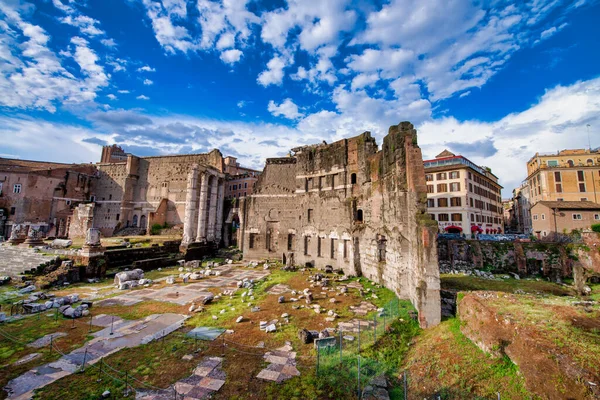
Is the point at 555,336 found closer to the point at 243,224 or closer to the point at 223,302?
the point at 223,302

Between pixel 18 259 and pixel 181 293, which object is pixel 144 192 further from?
pixel 181 293

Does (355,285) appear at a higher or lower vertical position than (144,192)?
lower

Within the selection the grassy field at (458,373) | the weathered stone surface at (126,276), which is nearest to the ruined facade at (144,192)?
the weathered stone surface at (126,276)

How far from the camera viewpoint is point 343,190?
21078mm

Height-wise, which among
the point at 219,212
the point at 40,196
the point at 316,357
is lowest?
the point at 316,357

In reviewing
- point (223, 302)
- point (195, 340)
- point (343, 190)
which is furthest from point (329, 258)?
point (195, 340)

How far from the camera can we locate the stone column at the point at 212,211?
32031 mm

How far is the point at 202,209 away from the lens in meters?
30.6

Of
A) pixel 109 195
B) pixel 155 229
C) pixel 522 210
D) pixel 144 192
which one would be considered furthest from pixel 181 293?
pixel 522 210

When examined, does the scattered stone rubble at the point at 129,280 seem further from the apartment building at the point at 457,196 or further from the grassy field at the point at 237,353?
the apartment building at the point at 457,196

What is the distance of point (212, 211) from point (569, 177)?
50.9m

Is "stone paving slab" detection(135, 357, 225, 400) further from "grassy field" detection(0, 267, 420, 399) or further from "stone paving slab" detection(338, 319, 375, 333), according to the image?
"stone paving slab" detection(338, 319, 375, 333)

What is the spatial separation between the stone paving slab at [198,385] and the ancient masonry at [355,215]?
7.98 metres

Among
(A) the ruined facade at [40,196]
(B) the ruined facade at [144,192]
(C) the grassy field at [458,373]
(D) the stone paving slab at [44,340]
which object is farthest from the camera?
(B) the ruined facade at [144,192]
